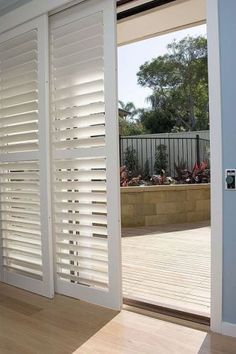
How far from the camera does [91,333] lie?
226 cm

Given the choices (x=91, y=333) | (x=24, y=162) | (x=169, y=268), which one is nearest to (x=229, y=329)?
(x=91, y=333)

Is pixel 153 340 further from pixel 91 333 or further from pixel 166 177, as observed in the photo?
pixel 166 177

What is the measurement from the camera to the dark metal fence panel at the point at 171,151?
7979mm

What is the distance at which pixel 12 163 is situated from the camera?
313 cm

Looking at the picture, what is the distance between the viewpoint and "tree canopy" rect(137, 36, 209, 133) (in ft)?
32.2

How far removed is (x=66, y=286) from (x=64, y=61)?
1875 mm

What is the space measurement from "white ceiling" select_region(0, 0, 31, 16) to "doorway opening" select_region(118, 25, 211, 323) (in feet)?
4.29

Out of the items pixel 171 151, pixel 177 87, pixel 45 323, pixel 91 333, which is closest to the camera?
pixel 91 333

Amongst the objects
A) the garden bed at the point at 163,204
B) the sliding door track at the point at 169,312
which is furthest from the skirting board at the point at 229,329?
the garden bed at the point at 163,204

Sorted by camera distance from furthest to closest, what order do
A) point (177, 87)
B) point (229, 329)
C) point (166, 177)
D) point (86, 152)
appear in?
point (177, 87)
point (166, 177)
point (86, 152)
point (229, 329)

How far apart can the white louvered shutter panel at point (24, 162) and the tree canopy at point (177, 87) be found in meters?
7.51

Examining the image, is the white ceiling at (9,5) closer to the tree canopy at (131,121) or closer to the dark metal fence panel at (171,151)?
the dark metal fence panel at (171,151)

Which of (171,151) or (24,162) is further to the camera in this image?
(171,151)

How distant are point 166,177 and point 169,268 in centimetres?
369
